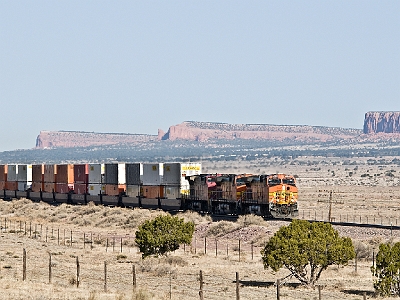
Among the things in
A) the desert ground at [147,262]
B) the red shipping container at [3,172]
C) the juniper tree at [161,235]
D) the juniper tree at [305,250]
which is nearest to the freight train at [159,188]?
the red shipping container at [3,172]

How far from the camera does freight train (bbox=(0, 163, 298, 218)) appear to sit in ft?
162

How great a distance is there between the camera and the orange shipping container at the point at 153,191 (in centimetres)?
5869

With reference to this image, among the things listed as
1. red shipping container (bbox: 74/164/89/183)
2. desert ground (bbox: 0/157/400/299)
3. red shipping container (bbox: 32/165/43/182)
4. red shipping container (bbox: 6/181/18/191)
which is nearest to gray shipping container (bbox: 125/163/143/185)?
desert ground (bbox: 0/157/400/299)

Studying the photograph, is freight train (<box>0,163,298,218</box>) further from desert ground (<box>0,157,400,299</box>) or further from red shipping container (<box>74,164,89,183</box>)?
desert ground (<box>0,157,400,299</box>)

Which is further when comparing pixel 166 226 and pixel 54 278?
pixel 166 226

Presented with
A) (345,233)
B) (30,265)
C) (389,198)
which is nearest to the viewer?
(30,265)

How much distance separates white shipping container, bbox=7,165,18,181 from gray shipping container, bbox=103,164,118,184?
1773 centimetres

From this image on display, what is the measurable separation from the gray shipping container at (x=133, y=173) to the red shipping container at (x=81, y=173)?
622 centimetres

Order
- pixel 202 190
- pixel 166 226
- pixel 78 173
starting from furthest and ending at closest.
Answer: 1. pixel 78 173
2. pixel 202 190
3. pixel 166 226

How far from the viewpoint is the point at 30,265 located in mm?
30047

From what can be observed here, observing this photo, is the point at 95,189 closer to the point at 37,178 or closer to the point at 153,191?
the point at 153,191

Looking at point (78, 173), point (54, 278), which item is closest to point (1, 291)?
point (54, 278)

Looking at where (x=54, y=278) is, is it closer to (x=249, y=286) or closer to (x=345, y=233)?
(x=249, y=286)

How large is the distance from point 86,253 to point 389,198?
170 feet
